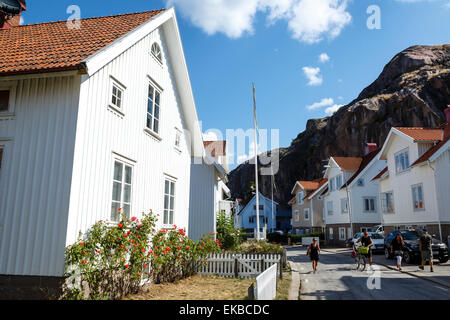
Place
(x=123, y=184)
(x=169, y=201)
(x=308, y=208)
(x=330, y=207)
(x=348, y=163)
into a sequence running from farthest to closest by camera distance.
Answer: (x=308, y=208)
(x=330, y=207)
(x=348, y=163)
(x=169, y=201)
(x=123, y=184)

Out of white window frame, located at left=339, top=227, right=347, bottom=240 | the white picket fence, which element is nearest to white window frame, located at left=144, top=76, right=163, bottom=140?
the white picket fence

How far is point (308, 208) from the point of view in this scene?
175 ft

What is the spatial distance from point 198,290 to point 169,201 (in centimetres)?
363

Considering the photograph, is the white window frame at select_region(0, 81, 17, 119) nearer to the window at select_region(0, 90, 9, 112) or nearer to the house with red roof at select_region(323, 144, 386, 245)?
the window at select_region(0, 90, 9, 112)

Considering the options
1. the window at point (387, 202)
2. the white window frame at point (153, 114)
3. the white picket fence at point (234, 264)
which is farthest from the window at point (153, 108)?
the window at point (387, 202)

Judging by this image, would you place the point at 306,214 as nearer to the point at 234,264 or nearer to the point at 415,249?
the point at 415,249

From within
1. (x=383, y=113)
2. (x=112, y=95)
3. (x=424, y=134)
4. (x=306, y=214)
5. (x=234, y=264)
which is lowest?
(x=234, y=264)

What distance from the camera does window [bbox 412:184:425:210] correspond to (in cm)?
2420

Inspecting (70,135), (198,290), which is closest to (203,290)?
(198,290)

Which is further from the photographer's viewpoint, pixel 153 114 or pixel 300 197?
pixel 300 197

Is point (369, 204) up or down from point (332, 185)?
down

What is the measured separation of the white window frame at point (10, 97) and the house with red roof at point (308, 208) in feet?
140
